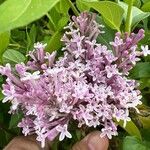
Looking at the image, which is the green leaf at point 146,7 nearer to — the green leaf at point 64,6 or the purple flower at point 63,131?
the green leaf at point 64,6

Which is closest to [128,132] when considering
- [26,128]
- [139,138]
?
[139,138]

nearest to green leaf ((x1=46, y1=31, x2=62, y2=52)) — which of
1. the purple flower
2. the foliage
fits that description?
the foliage

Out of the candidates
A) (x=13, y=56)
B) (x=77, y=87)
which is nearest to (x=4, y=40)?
(x=13, y=56)

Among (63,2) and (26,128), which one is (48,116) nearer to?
(26,128)

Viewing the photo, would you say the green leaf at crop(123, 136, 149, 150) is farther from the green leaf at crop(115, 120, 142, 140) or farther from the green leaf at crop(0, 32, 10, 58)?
the green leaf at crop(0, 32, 10, 58)

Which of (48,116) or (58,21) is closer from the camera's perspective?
(48,116)

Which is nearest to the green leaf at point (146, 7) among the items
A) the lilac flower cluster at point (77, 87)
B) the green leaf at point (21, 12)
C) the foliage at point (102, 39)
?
the foliage at point (102, 39)

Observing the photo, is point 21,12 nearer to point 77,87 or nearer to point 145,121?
point 77,87
